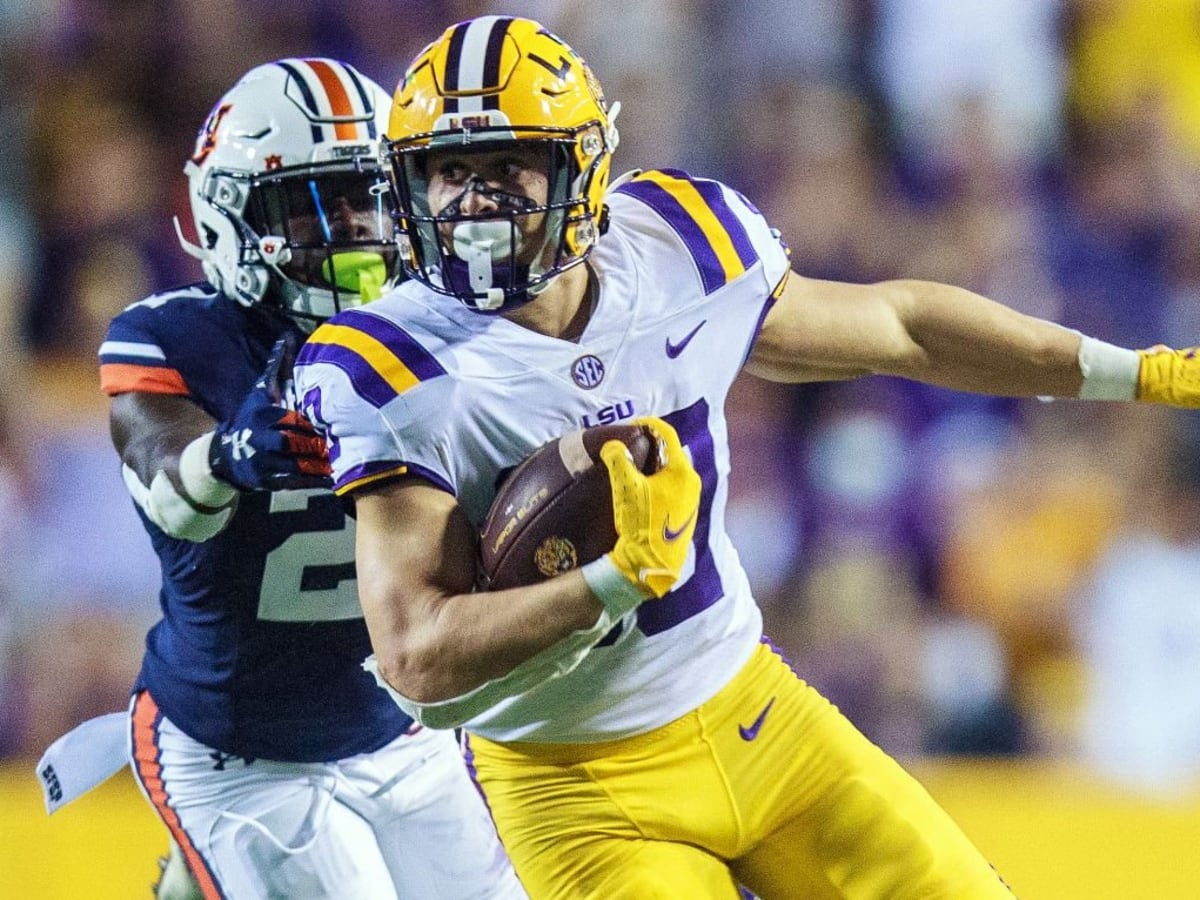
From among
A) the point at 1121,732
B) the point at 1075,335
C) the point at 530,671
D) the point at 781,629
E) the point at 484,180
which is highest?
the point at 484,180

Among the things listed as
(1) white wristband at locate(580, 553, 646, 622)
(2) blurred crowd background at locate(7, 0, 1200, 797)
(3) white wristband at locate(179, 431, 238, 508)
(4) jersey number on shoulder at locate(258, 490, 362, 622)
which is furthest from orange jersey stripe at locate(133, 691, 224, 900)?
(2) blurred crowd background at locate(7, 0, 1200, 797)

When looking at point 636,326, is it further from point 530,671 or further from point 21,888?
point 21,888

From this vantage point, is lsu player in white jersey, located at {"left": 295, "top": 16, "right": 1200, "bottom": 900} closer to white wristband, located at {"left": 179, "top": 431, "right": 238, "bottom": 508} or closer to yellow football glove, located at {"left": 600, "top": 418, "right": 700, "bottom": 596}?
yellow football glove, located at {"left": 600, "top": 418, "right": 700, "bottom": 596}

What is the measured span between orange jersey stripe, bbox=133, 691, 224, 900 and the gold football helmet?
952 millimetres

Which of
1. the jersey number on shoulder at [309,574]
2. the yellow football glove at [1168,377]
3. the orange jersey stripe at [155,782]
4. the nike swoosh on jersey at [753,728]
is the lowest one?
the orange jersey stripe at [155,782]

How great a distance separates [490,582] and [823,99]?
3.37 metres

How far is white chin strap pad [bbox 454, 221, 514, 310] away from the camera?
6.97ft

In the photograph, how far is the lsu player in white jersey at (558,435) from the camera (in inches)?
79.8

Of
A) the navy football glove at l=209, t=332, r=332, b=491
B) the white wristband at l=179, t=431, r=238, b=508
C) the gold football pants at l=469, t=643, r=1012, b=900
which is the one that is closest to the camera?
the gold football pants at l=469, t=643, r=1012, b=900

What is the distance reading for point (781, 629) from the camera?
4543 mm

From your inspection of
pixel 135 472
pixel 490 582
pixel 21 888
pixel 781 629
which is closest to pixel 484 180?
pixel 490 582

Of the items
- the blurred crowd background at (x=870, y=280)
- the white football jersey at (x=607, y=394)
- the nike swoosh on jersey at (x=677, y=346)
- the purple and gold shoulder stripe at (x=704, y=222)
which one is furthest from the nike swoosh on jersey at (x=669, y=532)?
the blurred crowd background at (x=870, y=280)

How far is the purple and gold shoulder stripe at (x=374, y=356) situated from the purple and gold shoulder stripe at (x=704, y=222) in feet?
1.36

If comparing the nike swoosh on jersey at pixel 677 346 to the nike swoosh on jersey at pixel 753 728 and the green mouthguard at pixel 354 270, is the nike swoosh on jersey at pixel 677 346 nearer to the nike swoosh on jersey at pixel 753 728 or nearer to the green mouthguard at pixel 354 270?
the nike swoosh on jersey at pixel 753 728
